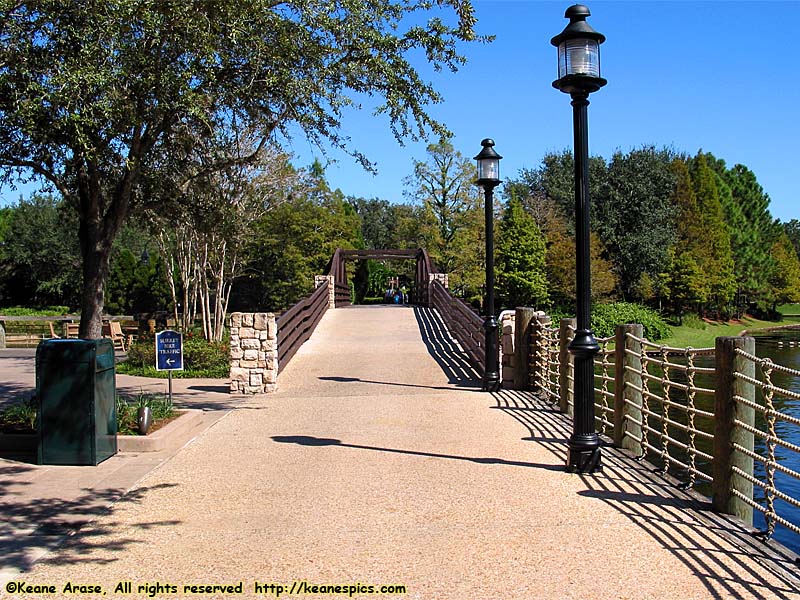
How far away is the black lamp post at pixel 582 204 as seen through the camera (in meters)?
7.05

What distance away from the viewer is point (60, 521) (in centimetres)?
569

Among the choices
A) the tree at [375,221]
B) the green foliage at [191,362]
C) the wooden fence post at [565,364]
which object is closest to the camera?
the wooden fence post at [565,364]

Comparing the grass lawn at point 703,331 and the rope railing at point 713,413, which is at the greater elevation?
the rope railing at point 713,413

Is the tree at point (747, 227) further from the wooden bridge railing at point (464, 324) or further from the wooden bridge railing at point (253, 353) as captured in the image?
the wooden bridge railing at point (253, 353)

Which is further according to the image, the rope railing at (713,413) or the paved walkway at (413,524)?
the rope railing at (713,413)

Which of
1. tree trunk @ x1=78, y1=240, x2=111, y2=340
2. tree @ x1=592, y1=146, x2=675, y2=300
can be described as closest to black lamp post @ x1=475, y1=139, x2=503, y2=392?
tree trunk @ x1=78, y1=240, x2=111, y2=340

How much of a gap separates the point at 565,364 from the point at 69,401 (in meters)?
6.12

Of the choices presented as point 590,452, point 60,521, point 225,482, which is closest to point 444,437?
point 590,452

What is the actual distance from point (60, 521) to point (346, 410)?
219 inches

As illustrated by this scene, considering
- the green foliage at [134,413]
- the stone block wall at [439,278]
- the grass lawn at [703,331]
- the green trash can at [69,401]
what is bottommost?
the grass lawn at [703,331]

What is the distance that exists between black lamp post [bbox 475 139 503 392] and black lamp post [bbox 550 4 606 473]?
18.0ft

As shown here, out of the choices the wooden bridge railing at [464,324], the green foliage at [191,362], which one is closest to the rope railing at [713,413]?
the wooden bridge railing at [464,324]

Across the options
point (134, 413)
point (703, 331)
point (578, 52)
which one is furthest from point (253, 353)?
point (703, 331)

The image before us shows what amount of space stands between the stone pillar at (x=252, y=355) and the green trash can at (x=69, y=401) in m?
5.82
